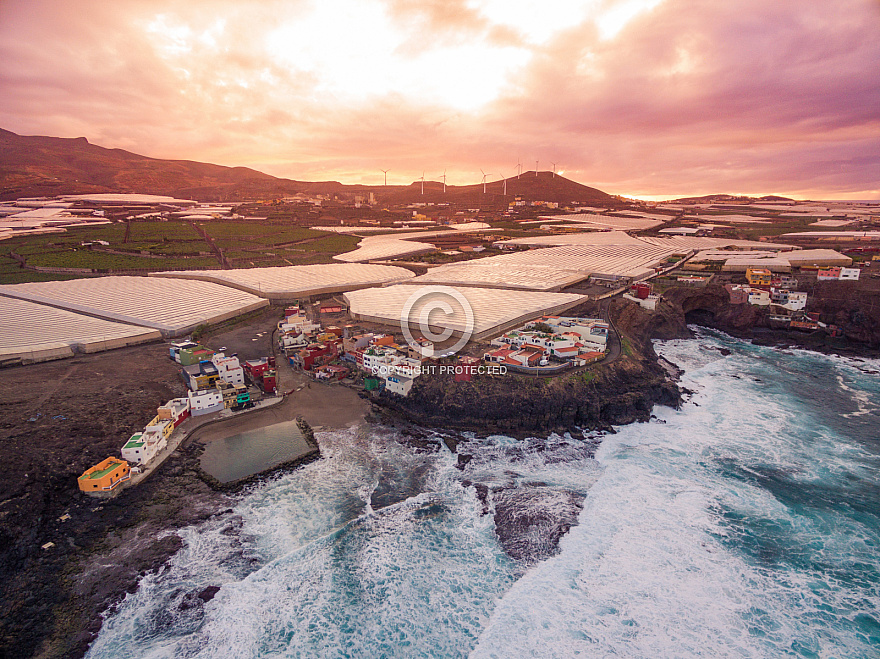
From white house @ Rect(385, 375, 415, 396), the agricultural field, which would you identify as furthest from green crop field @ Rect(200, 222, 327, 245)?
white house @ Rect(385, 375, 415, 396)

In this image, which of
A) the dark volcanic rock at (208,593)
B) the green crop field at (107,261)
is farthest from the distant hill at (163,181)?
the dark volcanic rock at (208,593)

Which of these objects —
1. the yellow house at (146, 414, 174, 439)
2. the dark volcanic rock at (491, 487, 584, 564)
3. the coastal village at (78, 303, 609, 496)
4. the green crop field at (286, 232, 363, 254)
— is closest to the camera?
the dark volcanic rock at (491, 487, 584, 564)

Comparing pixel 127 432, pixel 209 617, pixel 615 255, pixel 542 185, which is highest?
pixel 542 185

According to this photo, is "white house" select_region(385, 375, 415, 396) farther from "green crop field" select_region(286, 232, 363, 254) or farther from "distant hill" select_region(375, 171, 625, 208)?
"distant hill" select_region(375, 171, 625, 208)

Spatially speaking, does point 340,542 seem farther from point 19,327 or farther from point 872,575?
point 19,327

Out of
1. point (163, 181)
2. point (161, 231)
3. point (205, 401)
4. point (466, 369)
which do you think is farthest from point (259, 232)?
point (163, 181)

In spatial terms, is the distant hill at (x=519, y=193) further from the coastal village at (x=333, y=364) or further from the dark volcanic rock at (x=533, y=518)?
the dark volcanic rock at (x=533, y=518)

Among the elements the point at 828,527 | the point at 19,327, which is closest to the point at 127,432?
the point at 19,327
